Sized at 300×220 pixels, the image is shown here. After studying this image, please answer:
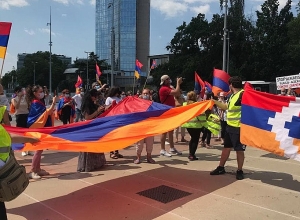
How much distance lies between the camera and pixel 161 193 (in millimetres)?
5102

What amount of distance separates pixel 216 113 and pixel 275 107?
4674 mm

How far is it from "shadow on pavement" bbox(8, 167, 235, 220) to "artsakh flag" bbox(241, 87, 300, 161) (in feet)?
3.16

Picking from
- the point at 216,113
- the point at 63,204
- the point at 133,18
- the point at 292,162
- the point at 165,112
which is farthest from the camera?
the point at 133,18

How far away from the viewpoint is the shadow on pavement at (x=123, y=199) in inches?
168

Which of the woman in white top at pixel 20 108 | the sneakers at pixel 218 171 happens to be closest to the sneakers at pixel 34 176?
the woman in white top at pixel 20 108

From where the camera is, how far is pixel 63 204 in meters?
4.58

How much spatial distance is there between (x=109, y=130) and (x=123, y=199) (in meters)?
1.20

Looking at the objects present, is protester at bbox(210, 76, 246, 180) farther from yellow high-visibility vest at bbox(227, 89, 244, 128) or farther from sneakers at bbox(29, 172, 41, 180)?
sneakers at bbox(29, 172, 41, 180)

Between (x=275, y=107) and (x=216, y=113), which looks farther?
(x=216, y=113)

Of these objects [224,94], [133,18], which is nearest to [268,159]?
[224,94]

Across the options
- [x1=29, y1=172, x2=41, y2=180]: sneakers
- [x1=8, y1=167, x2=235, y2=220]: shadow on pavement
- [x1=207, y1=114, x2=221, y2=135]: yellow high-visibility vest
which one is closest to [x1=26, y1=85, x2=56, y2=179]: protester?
[x1=29, y1=172, x2=41, y2=180]: sneakers

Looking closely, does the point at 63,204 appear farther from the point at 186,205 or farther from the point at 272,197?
the point at 272,197

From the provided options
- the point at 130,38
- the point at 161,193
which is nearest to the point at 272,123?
the point at 161,193

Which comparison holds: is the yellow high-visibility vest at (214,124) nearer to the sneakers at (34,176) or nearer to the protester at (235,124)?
the protester at (235,124)
